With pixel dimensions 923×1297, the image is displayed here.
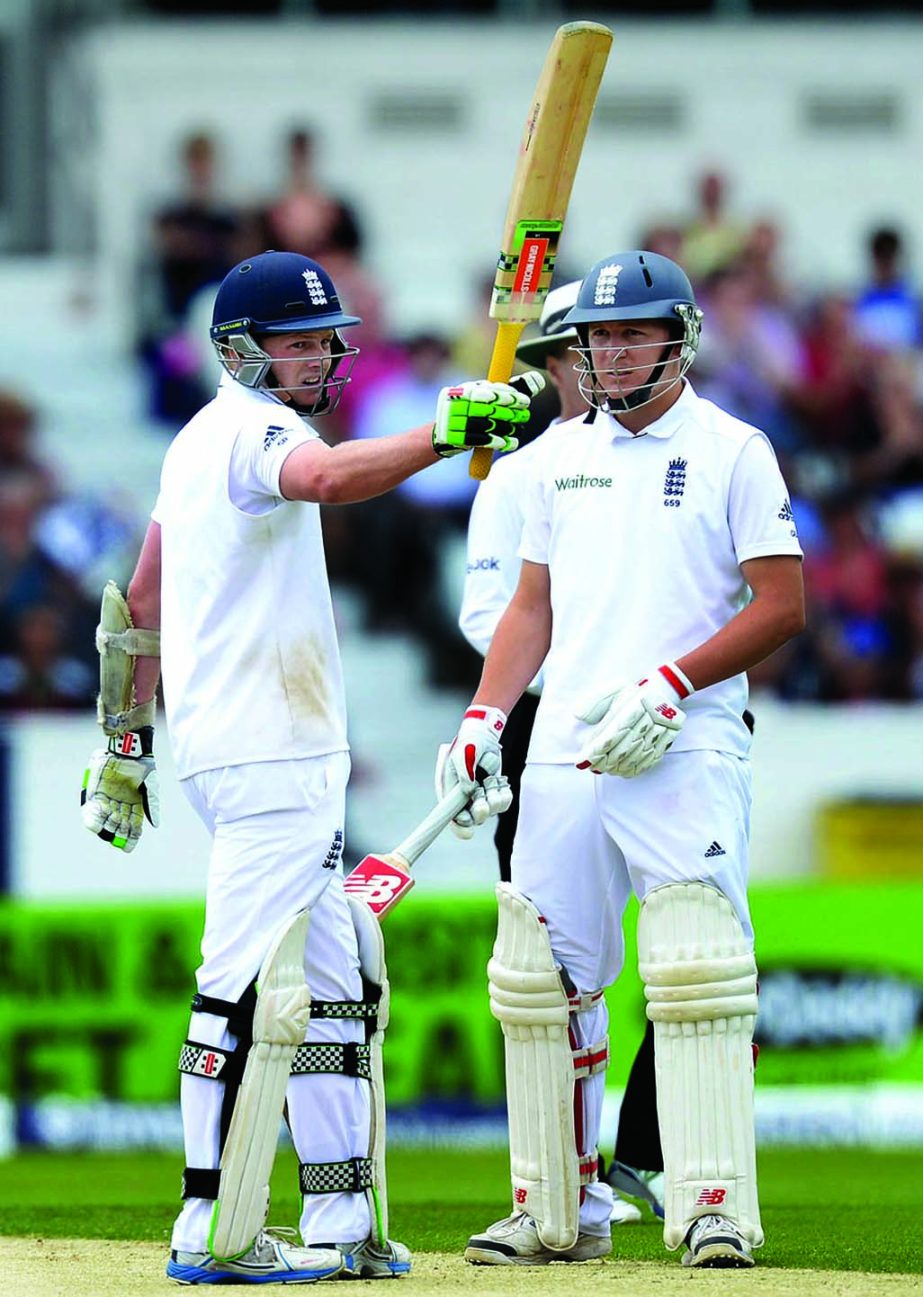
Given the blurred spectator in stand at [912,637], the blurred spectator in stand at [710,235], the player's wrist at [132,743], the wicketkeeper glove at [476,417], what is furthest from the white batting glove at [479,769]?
the blurred spectator in stand at [710,235]

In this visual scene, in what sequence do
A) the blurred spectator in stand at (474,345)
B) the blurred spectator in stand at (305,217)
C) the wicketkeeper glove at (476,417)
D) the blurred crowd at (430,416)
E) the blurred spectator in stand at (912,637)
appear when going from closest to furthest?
the wicketkeeper glove at (476,417)
the blurred crowd at (430,416)
the blurred spectator in stand at (912,637)
the blurred spectator in stand at (474,345)
the blurred spectator in stand at (305,217)

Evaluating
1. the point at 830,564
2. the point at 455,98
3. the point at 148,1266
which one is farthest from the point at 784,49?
the point at 148,1266

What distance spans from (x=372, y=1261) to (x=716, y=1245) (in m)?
0.74

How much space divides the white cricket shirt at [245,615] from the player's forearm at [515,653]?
20.5 inches

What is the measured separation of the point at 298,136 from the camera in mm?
14992

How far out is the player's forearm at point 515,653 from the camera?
568 centimetres

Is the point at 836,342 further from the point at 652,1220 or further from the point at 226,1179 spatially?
the point at 226,1179

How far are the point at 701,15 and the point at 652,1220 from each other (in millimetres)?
11798

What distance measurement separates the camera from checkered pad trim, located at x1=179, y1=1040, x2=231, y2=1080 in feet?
16.5

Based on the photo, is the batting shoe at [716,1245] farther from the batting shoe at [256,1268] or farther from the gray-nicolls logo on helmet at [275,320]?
the gray-nicolls logo on helmet at [275,320]

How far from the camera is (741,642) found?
17.3ft

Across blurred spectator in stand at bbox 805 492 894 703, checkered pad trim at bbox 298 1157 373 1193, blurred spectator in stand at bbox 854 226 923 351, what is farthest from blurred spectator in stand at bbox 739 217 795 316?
checkered pad trim at bbox 298 1157 373 1193

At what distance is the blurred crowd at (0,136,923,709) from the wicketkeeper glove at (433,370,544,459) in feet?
24.9

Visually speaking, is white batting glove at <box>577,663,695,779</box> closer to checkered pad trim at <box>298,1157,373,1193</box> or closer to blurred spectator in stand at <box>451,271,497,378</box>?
checkered pad trim at <box>298,1157,373,1193</box>
